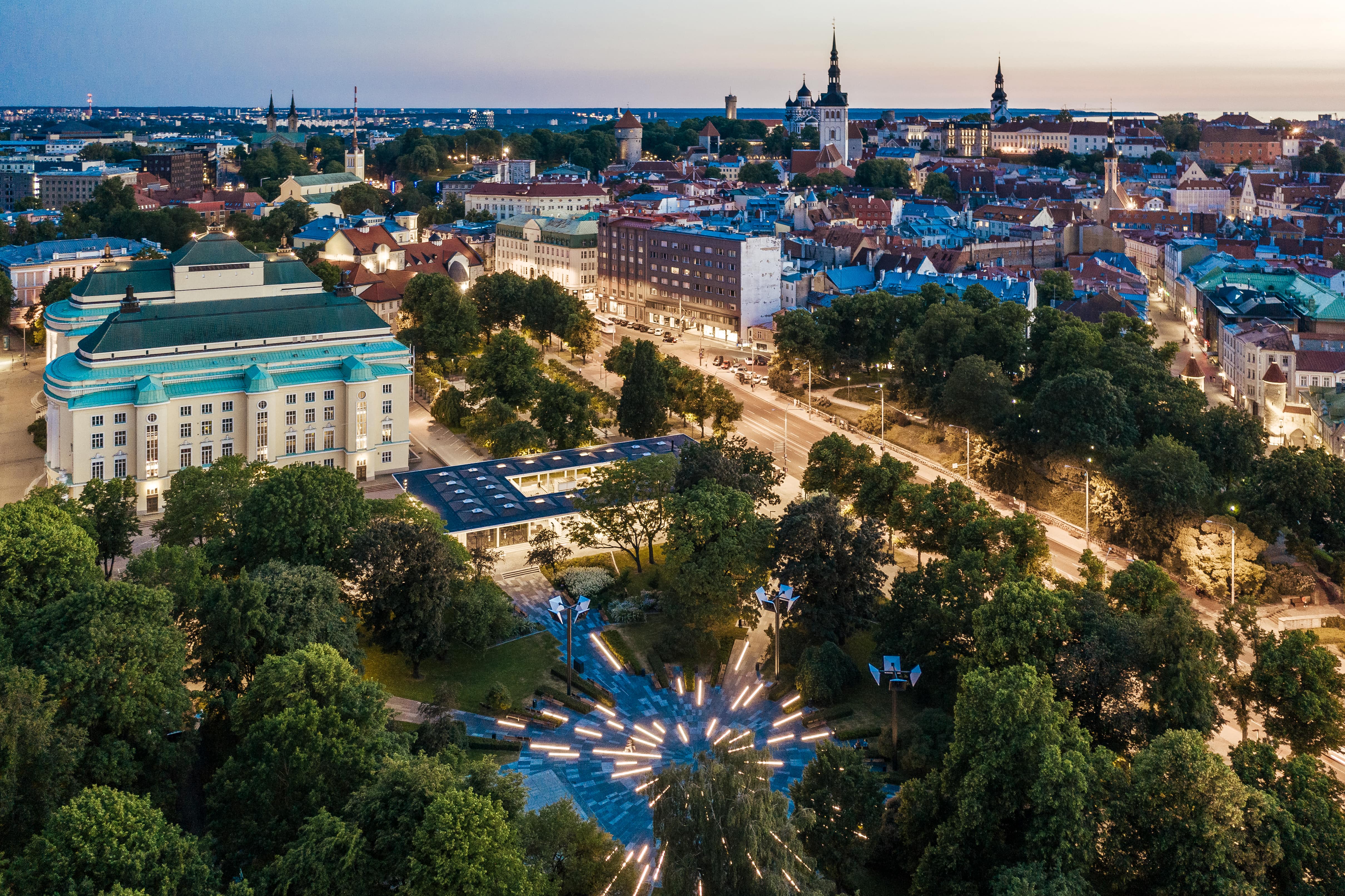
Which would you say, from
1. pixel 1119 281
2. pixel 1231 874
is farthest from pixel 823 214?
pixel 1231 874

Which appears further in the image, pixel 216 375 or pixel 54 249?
pixel 54 249

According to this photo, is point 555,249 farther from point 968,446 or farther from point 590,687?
point 590,687

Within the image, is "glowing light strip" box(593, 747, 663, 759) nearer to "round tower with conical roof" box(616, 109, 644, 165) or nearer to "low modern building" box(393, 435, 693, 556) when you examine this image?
"low modern building" box(393, 435, 693, 556)

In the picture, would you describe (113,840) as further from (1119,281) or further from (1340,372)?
(1119,281)

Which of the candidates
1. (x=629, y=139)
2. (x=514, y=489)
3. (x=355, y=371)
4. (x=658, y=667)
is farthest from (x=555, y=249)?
(x=629, y=139)

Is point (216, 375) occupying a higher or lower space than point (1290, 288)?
lower

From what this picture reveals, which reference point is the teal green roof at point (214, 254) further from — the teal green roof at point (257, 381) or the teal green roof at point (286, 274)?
the teal green roof at point (257, 381)

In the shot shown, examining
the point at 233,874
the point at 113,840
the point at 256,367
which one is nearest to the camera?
the point at 113,840
